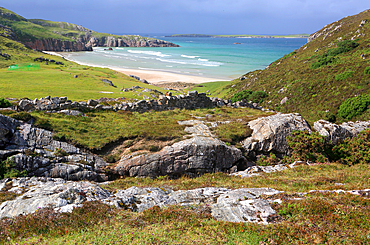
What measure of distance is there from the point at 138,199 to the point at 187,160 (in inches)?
292

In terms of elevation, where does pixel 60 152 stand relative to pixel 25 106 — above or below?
below

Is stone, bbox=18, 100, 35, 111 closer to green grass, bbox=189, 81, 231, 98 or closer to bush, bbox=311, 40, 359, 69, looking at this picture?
green grass, bbox=189, 81, 231, 98

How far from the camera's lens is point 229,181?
15.8 meters

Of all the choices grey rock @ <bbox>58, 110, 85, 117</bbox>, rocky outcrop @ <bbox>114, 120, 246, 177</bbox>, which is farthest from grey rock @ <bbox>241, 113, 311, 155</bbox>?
grey rock @ <bbox>58, 110, 85, 117</bbox>

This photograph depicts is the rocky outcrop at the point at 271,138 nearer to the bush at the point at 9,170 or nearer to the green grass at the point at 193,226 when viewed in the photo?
the green grass at the point at 193,226

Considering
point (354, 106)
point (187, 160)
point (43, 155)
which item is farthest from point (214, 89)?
point (43, 155)

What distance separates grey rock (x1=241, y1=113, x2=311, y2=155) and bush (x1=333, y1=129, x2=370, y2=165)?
3707mm

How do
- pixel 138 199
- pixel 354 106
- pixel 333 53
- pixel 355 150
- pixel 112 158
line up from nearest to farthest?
1. pixel 138 199
2. pixel 112 158
3. pixel 355 150
4. pixel 354 106
5. pixel 333 53

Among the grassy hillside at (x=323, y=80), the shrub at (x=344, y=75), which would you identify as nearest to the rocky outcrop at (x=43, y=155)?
the grassy hillside at (x=323, y=80)

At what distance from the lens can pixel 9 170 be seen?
1418 centimetres

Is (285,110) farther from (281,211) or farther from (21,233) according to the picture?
(21,233)

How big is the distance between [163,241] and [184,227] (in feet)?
4.09

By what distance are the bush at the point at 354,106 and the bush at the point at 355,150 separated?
16680 mm

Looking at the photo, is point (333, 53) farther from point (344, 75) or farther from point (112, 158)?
point (112, 158)
